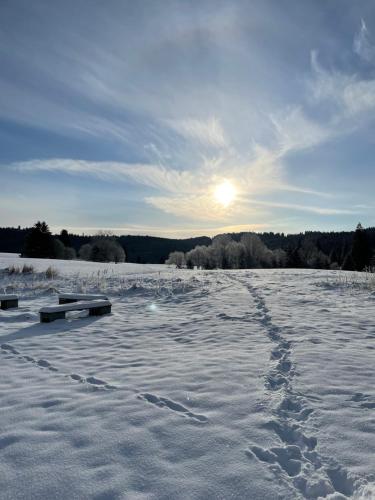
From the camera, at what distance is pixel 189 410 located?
3.74 metres

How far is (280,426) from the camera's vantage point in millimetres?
3426

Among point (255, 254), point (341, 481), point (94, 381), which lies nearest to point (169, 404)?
point (94, 381)

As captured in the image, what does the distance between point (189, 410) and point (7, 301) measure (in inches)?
328

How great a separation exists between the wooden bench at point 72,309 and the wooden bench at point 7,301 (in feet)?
7.36

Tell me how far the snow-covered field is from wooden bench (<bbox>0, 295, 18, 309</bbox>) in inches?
93.9

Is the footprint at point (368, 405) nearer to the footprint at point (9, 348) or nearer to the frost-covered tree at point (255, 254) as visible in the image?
the footprint at point (9, 348)

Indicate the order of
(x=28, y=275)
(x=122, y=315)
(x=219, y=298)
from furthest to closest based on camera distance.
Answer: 1. (x=28, y=275)
2. (x=219, y=298)
3. (x=122, y=315)

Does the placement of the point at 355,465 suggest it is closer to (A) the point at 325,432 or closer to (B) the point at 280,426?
(A) the point at 325,432

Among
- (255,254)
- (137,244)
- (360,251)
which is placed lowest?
(255,254)

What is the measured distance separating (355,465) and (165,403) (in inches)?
78.0

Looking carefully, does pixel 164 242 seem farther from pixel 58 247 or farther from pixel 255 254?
pixel 58 247

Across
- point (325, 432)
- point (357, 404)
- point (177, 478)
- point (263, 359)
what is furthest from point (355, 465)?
point (263, 359)

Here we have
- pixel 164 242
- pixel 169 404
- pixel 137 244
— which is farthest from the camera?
pixel 164 242

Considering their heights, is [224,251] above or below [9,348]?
above
